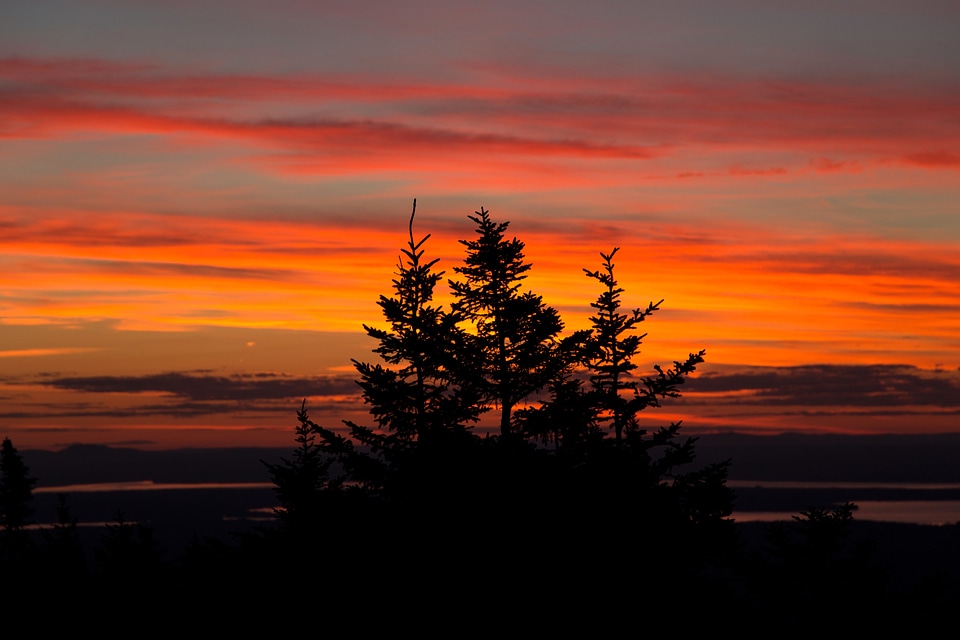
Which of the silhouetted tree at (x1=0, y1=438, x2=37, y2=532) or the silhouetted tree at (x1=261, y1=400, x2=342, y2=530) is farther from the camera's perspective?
the silhouetted tree at (x1=0, y1=438, x2=37, y2=532)

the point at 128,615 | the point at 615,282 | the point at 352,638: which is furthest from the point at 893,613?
the point at 615,282

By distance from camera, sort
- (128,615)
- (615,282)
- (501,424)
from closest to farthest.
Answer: (128,615) < (501,424) < (615,282)

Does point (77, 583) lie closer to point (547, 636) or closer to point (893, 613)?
point (547, 636)

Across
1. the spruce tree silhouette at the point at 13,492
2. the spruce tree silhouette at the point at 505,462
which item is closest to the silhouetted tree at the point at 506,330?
the spruce tree silhouette at the point at 505,462

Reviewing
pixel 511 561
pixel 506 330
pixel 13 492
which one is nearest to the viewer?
pixel 511 561

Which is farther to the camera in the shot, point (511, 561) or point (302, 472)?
point (302, 472)

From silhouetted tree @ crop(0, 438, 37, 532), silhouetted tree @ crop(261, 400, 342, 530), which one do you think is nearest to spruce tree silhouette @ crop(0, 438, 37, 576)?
silhouetted tree @ crop(0, 438, 37, 532)

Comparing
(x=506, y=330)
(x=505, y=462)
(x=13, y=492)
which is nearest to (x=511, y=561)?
(x=505, y=462)

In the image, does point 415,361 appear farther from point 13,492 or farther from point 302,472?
point 13,492

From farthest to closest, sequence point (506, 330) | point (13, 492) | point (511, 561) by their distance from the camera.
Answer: point (13, 492)
point (506, 330)
point (511, 561)

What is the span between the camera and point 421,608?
15.7m

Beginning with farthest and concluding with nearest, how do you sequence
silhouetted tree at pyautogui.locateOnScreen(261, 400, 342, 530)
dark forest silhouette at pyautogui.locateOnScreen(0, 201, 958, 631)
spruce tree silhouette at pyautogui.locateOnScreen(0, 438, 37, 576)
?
1. spruce tree silhouette at pyautogui.locateOnScreen(0, 438, 37, 576)
2. silhouetted tree at pyautogui.locateOnScreen(261, 400, 342, 530)
3. dark forest silhouette at pyautogui.locateOnScreen(0, 201, 958, 631)

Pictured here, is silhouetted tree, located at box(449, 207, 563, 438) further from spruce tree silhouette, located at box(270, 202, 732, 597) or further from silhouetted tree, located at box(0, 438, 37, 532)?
silhouetted tree, located at box(0, 438, 37, 532)

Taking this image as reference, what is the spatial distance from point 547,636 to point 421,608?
190cm
